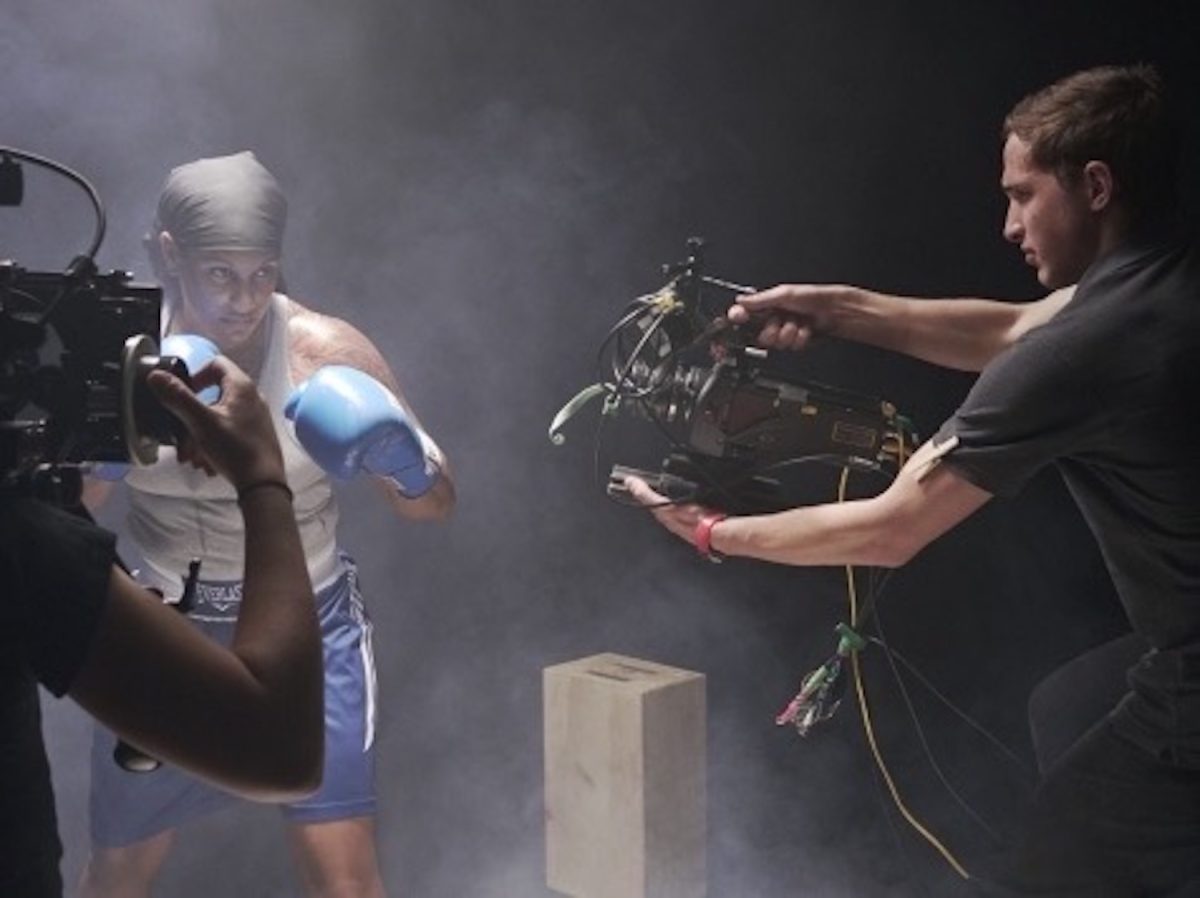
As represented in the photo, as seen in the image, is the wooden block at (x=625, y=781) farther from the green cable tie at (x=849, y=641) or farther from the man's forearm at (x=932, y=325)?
the man's forearm at (x=932, y=325)

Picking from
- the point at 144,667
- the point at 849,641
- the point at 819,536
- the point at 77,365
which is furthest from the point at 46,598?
the point at 849,641

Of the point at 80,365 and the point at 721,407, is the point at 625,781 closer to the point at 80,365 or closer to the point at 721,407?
the point at 721,407

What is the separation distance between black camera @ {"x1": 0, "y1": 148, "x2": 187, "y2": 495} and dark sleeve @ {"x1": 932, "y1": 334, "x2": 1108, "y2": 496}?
128 cm

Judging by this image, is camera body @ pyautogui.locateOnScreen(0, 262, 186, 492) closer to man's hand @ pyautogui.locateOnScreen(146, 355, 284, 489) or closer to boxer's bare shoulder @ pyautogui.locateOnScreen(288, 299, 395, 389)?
man's hand @ pyautogui.locateOnScreen(146, 355, 284, 489)

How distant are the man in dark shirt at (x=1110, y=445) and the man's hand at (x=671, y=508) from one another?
347mm

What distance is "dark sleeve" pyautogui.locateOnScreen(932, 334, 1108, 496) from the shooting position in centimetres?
226

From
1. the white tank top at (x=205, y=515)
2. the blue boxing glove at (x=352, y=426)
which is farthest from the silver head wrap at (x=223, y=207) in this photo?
the blue boxing glove at (x=352, y=426)

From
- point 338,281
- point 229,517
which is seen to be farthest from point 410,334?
point 229,517

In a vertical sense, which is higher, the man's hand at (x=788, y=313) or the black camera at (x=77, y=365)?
the man's hand at (x=788, y=313)

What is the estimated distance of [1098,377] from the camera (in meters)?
2.25

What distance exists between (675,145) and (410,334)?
2.63 feet

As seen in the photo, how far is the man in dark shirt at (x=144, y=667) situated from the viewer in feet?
3.93

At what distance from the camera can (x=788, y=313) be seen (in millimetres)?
2973

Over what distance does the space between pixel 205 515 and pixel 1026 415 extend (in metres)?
1.75
